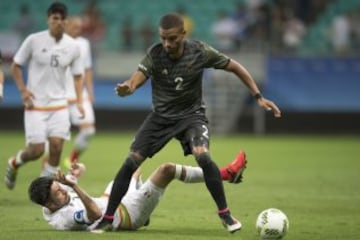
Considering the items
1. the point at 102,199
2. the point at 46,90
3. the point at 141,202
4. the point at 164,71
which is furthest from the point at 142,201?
the point at 46,90

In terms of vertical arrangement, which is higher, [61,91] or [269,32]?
[61,91]

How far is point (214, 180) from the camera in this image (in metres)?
9.41

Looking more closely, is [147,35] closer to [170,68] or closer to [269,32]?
[269,32]

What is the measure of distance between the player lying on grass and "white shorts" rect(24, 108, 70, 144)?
2951mm

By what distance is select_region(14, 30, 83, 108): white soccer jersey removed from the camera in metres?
12.8

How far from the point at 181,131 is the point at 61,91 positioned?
3658 mm

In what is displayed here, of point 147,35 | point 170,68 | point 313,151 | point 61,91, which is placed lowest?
point 313,151

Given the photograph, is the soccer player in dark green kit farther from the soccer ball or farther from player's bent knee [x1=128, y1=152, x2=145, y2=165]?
the soccer ball

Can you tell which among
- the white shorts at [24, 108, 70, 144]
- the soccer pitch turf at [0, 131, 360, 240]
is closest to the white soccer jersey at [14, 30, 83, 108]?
the white shorts at [24, 108, 70, 144]

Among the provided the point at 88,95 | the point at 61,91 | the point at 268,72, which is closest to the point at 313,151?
the point at 268,72

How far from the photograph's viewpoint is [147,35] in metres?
27.5

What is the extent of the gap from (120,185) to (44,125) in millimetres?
3663

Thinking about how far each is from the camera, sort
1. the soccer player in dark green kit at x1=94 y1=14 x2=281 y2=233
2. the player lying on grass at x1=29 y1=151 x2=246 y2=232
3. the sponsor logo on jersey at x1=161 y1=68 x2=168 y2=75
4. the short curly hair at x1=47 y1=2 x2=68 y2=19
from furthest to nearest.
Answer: the short curly hair at x1=47 y1=2 x2=68 y2=19, the sponsor logo on jersey at x1=161 y1=68 x2=168 y2=75, the soccer player in dark green kit at x1=94 y1=14 x2=281 y2=233, the player lying on grass at x1=29 y1=151 x2=246 y2=232

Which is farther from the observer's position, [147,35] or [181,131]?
[147,35]
